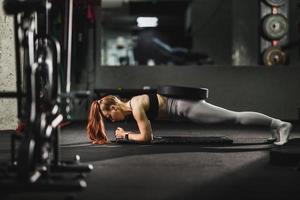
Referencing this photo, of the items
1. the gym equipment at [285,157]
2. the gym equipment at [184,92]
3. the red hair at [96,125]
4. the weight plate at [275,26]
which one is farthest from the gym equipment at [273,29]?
the gym equipment at [285,157]

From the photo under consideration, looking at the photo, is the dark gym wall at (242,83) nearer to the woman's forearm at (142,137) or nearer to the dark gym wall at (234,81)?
the dark gym wall at (234,81)

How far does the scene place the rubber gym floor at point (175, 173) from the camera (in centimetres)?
259

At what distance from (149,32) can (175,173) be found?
1598 centimetres

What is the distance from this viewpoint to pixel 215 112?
14.5 feet

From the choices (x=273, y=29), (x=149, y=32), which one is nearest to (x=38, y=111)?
(x=273, y=29)

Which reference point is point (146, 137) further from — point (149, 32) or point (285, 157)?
point (149, 32)

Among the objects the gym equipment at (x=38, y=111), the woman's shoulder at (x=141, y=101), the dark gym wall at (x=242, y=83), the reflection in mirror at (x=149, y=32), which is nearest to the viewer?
the gym equipment at (x=38, y=111)

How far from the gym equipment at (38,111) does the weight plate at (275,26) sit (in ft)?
19.7

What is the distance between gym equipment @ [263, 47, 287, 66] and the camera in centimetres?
845

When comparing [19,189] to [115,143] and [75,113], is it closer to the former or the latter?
[115,143]

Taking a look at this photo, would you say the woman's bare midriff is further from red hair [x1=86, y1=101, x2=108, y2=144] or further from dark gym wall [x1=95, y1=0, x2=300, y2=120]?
dark gym wall [x1=95, y1=0, x2=300, y2=120]

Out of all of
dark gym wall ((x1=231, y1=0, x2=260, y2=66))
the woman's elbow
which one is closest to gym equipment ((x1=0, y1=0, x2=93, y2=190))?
the woman's elbow

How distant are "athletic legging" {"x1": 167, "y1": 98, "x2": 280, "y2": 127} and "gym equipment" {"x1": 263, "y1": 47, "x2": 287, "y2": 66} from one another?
13.5 feet

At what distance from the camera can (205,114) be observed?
4.43m
